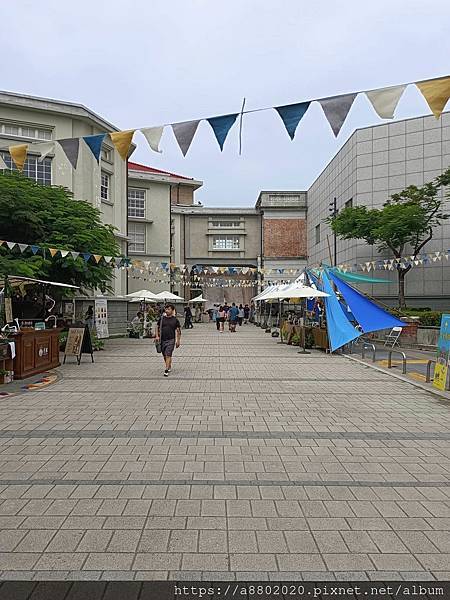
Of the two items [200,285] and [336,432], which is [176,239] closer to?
[200,285]

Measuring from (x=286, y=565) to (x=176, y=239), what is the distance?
44590 millimetres

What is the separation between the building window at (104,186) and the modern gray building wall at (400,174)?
40.6 feet

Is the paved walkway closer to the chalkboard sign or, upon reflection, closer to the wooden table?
the wooden table

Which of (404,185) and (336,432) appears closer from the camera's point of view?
(336,432)

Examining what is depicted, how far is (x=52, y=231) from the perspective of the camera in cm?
1772

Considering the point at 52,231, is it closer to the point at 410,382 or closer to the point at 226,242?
the point at 410,382

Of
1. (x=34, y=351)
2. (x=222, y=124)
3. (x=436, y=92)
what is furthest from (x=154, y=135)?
(x=34, y=351)

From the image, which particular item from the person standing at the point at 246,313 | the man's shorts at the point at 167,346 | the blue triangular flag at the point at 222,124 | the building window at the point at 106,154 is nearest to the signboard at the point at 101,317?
the building window at the point at 106,154

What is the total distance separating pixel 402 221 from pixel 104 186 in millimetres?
15475

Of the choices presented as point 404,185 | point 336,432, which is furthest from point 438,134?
point 336,432

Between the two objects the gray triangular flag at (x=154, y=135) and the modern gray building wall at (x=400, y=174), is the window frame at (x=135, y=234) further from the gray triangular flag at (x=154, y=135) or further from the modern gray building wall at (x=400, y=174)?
the gray triangular flag at (x=154, y=135)

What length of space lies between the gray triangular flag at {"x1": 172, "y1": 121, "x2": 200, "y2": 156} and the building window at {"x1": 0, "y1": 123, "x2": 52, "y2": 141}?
18009 mm

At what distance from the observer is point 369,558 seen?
3629mm

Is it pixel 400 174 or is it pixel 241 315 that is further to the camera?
pixel 241 315
